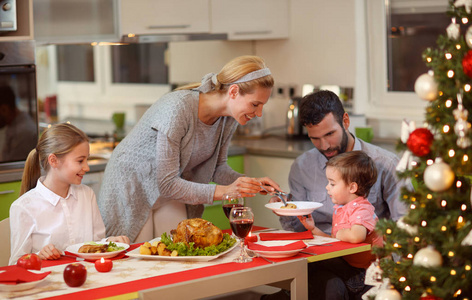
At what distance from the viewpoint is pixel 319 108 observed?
9.47 feet

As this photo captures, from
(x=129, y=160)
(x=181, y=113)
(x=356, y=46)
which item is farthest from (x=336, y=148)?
(x=356, y=46)

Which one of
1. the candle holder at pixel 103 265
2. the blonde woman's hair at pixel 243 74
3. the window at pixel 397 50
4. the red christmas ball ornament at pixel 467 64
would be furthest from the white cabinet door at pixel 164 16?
the red christmas ball ornament at pixel 467 64

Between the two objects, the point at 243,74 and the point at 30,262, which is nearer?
the point at 30,262

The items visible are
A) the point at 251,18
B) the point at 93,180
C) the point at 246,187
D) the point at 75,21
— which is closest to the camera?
the point at 246,187

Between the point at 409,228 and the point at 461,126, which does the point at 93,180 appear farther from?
the point at 461,126

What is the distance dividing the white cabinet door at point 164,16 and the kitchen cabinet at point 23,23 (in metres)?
0.61

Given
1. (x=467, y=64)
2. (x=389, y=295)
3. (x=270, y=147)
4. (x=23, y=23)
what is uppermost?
(x=23, y=23)

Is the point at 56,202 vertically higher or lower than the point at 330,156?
lower

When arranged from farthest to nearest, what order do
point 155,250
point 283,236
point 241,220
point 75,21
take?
point 75,21 < point 283,236 < point 155,250 < point 241,220

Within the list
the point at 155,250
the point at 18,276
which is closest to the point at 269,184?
the point at 155,250

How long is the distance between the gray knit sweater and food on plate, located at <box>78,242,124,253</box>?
454 mm

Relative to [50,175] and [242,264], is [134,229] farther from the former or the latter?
[242,264]

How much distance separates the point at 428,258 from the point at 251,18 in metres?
2.90

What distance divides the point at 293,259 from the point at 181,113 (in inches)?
32.2
